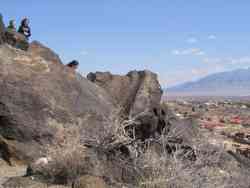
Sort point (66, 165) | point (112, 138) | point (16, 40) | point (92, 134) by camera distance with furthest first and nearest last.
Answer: point (16, 40) → point (92, 134) → point (112, 138) → point (66, 165)

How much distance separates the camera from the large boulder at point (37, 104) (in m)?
10.3

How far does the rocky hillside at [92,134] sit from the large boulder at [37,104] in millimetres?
23

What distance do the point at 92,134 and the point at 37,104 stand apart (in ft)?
5.66

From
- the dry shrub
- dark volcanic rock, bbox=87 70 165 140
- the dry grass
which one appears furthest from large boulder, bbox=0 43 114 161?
the dry grass

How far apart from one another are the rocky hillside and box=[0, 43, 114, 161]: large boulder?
0.02 meters

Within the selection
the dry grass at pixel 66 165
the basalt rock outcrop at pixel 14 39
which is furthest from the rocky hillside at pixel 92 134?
the basalt rock outcrop at pixel 14 39

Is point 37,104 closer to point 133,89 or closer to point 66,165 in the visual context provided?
point 66,165

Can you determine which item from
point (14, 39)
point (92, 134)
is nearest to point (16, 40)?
point (14, 39)

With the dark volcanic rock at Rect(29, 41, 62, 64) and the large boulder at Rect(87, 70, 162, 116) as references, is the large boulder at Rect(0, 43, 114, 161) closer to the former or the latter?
the large boulder at Rect(87, 70, 162, 116)

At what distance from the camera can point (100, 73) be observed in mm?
14891

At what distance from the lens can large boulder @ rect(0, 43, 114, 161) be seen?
1027 cm

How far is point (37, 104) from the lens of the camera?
10.8m

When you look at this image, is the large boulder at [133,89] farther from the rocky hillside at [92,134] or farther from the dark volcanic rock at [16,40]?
the dark volcanic rock at [16,40]

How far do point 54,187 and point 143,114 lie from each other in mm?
5164
